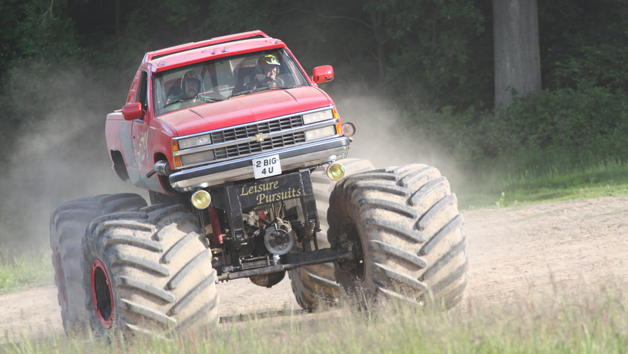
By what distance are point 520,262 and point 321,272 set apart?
8.56 ft

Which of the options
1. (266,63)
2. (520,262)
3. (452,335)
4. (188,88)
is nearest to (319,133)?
(266,63)

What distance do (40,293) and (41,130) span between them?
15287mm

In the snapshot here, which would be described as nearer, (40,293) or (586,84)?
(40,293)

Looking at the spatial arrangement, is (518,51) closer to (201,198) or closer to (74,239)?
(74,239)

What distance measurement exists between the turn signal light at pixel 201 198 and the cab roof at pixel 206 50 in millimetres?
1685

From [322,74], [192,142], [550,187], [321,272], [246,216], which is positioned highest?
[322,74]

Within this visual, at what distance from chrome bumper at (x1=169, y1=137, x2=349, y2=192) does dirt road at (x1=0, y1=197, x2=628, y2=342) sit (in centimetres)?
142

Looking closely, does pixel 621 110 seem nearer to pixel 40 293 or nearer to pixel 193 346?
pixel 40 293

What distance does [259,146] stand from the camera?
5711mm

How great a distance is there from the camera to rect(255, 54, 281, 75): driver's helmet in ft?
22.2

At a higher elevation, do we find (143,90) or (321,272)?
(143,90)

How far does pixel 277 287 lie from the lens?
9.28 m

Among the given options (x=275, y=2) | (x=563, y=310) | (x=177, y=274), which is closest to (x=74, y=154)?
(x=275, y=2)

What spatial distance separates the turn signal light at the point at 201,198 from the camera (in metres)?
5.54
